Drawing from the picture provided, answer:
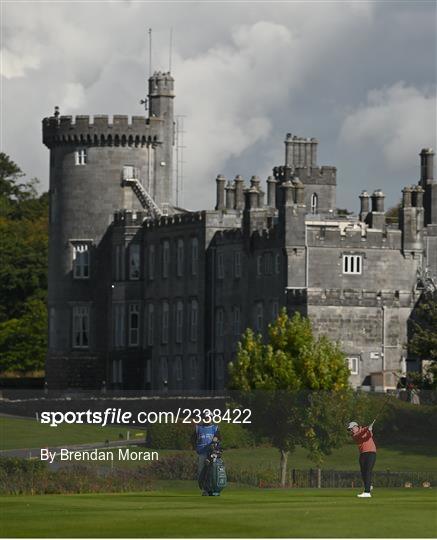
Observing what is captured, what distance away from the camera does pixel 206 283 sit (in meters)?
101

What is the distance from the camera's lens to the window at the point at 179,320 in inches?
4060

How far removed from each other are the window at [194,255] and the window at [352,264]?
39.1 feet

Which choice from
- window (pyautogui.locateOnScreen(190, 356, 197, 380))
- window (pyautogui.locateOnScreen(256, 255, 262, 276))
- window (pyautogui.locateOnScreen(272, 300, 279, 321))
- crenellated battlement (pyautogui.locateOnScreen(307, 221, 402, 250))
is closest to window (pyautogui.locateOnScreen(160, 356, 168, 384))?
window (pyautogui.locateOnScreen(190, 356, 197, 380))

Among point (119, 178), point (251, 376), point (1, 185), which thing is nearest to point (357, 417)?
point (251, 376)

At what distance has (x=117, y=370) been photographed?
354 feet

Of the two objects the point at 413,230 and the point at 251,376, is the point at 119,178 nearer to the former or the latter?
the point at 413,230

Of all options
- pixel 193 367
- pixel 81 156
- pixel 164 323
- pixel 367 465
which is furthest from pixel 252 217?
pixel 367 465

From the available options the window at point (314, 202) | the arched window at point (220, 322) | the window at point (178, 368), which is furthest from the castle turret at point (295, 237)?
the window at point (314, 202)

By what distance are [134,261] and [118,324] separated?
3.60 m

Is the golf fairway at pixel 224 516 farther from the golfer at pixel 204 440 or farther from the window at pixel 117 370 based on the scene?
the window at pixel 117 370

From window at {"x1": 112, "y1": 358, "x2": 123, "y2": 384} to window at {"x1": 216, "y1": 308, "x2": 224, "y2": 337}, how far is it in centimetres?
966

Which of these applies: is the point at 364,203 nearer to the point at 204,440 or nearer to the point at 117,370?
the point at 117,370

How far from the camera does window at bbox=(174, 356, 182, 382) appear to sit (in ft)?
337

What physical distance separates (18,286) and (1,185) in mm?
37808
